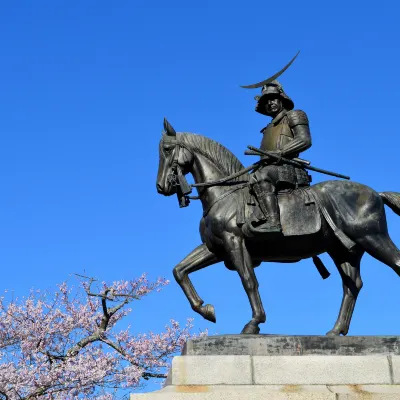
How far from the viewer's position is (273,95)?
1030cm

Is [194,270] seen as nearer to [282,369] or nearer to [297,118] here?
[282,369]

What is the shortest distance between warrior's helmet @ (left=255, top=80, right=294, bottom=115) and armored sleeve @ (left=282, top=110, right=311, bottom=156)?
305mm

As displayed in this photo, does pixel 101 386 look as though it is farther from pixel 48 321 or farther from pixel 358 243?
pixel 358 243

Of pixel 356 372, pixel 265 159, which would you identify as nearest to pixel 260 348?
pixel 356 372

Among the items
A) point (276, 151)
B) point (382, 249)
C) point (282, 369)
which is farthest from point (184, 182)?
point (282, 369)

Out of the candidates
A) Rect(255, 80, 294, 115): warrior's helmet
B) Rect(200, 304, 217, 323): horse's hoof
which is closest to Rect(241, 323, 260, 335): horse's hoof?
Rect(200, 304, 217, 323): horse's hoof

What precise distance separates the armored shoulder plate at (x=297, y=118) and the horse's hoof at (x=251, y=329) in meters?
2.89

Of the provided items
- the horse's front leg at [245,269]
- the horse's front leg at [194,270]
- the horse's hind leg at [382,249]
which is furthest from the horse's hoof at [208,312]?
the horse's hind leg at [382,249]

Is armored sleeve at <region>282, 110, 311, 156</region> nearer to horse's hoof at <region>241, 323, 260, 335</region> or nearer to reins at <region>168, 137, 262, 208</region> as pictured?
reins at <region>168, 137, 262, 208</region>

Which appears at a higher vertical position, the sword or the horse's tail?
the sword

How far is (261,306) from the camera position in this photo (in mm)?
9039

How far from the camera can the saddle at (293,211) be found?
931cm

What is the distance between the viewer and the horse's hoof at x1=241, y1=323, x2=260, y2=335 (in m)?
8.69

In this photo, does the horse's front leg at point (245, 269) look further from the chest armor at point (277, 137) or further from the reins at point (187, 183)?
the chest armor at point (277, 137)
